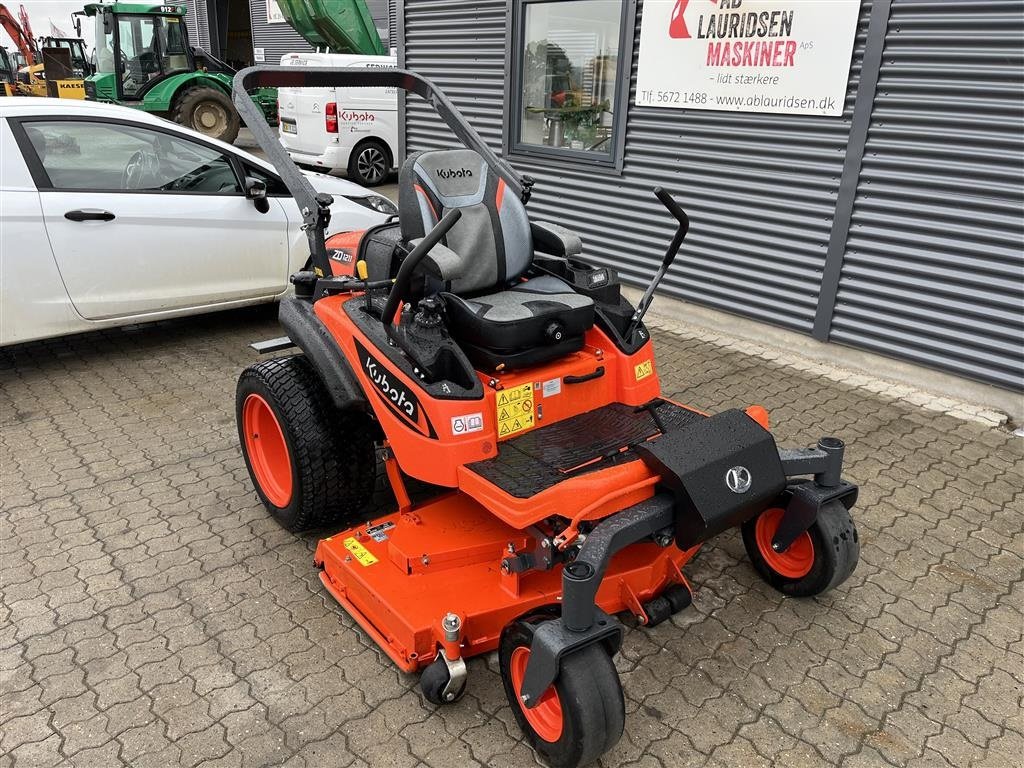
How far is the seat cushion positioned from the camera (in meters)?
2.86

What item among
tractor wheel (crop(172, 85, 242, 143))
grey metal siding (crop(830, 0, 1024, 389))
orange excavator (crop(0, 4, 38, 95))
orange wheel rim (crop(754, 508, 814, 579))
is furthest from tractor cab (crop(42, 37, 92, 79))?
orange wheel rim (crop(754, 508, 814, 579))

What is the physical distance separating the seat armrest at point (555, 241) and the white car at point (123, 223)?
2289 mm

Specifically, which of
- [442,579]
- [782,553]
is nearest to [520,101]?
[782,553]

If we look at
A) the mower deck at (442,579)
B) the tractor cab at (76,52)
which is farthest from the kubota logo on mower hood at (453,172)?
the tractor cab at (76,52)

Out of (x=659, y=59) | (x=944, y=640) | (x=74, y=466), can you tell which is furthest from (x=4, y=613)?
(x=659, y=59)

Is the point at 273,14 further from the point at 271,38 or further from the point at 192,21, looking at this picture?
the point at 192,21

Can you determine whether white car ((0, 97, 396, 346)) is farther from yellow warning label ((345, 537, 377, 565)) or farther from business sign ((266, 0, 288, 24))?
business sign ((266, 0, 288, 24))

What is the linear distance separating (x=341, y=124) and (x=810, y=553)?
939 cm

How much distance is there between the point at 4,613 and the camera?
289 cm

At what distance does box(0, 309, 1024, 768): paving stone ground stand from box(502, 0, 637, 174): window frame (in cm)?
325

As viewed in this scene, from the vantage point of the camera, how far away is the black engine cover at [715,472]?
2367 mm

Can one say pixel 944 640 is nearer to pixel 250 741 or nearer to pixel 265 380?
pixel 250 741

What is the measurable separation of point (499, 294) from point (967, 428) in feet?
9.69

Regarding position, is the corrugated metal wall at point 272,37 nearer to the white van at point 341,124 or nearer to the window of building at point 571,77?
the white van at point 341,124
